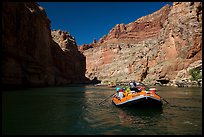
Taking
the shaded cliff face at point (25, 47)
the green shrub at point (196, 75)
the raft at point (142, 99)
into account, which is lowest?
the raft at point (142, 99)

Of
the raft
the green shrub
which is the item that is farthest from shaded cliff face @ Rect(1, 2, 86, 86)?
the green shrub

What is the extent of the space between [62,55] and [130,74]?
39.7m

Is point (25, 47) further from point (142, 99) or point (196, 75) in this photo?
point (196, 75)

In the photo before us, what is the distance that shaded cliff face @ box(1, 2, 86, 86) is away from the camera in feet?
150

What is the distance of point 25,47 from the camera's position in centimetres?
5619

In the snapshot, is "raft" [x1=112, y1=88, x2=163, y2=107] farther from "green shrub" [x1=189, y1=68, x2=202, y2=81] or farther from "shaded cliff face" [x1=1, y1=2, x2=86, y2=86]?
"green shrub" [x1=189, y1=68, x2=202, y2=81]

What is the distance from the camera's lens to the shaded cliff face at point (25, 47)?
1796 inches

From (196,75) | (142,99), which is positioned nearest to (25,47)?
(142,99)

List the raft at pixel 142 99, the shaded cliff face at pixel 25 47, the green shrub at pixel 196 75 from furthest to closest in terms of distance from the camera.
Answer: the green shrub at pixel 196 75
the shaded cliff face at pixel 25 47
the raft at pixel 142 99

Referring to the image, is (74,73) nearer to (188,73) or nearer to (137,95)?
(188,73)

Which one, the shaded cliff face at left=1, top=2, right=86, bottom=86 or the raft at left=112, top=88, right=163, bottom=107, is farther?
the shaded cliff face at left=1, top=2, right=86, bottom=86

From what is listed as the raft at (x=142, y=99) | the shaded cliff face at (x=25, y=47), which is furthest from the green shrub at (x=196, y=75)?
the raft at (x=142, y=99)

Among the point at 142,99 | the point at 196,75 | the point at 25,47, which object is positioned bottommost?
the point at 142,99

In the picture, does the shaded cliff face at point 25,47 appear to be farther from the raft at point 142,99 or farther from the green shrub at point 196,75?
the green shrub at point 196,75
